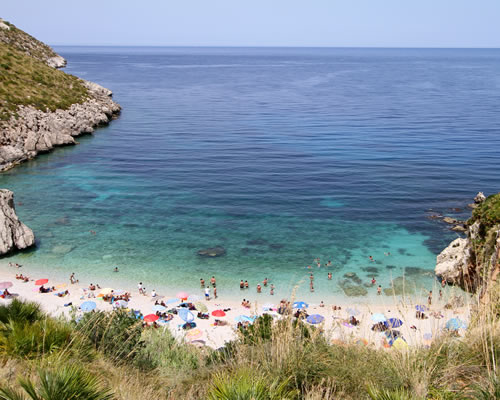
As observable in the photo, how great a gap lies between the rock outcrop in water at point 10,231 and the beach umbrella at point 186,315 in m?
18.0

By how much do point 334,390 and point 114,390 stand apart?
14.6ft

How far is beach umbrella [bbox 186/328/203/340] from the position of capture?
2544 centimetres

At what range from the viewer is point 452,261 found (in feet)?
104

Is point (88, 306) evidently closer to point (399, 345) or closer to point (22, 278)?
point (22, 278)

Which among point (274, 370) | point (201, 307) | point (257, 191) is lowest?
point (201, 307)

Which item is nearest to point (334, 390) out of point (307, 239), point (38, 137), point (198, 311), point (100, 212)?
point (198, 311)

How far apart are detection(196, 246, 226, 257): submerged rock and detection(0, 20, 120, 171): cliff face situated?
35104 millimetres

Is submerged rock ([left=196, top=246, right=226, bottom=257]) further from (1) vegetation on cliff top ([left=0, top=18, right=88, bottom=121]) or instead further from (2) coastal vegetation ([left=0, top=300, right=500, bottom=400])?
(1) vegetation on cliff top ([left=0, top=18, right=88, bottom=121])

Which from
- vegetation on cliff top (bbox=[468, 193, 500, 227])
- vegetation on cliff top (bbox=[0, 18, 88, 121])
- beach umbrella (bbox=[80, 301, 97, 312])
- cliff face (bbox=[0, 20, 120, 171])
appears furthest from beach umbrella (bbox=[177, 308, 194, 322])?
vegetation on cliff top (bbox=[0, 18, 88, 121])

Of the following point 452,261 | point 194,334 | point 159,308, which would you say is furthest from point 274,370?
point 452,261

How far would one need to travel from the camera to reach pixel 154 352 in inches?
550

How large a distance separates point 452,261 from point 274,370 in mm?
27593

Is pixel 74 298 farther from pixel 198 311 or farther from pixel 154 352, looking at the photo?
pixel 154 352

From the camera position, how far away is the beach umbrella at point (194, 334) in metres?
25.4
